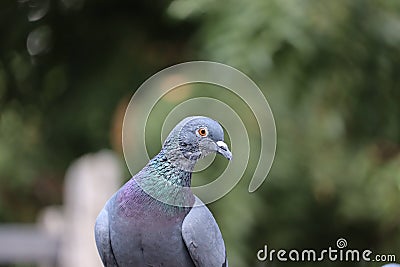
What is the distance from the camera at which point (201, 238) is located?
0.69 metres

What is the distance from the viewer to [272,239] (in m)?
2.64

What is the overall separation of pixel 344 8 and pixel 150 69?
2.00 ft

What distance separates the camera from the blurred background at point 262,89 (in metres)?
1.79

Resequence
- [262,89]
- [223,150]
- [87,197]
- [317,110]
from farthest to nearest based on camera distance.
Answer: [87,197], [317,110], [262,89], [223,150]

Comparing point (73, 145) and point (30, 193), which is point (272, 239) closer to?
point (73, 145)

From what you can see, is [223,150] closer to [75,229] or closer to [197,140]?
[197,140]

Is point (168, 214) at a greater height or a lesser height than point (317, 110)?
lesser

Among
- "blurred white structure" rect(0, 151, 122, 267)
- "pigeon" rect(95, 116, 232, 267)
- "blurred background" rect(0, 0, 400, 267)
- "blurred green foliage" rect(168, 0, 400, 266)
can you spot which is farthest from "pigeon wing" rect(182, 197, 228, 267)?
"blurred white structure" rect(0, 151, 122, 267)

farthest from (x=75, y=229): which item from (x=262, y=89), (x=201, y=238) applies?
(x=201, y=238)

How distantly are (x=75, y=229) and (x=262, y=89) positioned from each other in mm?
1148

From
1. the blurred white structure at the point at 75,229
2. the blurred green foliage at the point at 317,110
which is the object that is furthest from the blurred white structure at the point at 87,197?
the blurred green foliage at the point at 317,110

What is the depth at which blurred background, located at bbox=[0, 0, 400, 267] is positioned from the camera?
5.87 feet

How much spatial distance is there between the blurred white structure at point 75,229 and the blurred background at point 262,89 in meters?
0.03

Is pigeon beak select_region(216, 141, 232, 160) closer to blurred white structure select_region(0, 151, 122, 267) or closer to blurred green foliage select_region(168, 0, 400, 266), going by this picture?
blurred green foliage select_region(168, 0, 400, 266)
